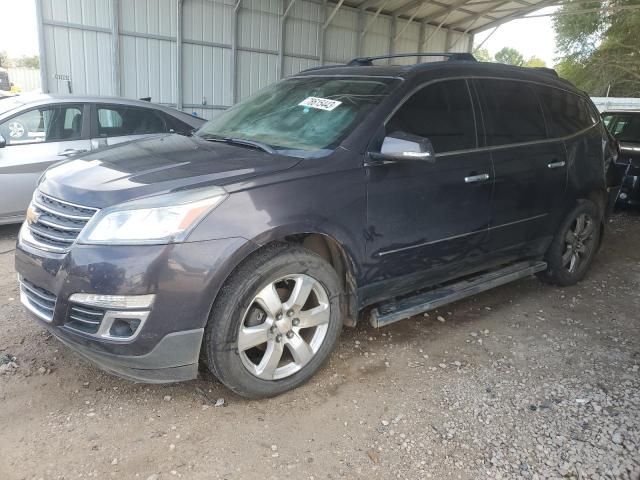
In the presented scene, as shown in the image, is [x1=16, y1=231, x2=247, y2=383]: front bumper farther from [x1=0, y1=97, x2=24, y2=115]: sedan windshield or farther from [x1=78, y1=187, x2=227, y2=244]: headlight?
[x1=0, y1=97, x2=24, y2=115]: sedan windshield

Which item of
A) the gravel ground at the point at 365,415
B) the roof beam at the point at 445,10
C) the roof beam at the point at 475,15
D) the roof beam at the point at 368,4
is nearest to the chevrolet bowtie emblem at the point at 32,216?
the gravel ground at the point at 365,415

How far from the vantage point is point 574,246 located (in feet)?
14.7

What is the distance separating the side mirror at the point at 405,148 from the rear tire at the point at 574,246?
2170mm

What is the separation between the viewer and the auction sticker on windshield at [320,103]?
312 cm

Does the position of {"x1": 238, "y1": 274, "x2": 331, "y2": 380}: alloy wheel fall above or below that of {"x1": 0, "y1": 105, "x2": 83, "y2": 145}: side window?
below

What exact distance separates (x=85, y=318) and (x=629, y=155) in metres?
8.35

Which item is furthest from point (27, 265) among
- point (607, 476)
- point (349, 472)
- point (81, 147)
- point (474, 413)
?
point (81, 147)

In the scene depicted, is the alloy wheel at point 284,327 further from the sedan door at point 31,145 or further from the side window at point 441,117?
the sedan door at point 31,145

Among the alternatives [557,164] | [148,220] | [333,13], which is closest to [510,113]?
[557,164]

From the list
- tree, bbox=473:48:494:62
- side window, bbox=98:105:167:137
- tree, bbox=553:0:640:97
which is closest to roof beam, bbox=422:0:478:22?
A: tree, bbox=473:48:494:62

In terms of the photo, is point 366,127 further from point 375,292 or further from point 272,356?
point 272,356

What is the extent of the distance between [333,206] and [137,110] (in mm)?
4155

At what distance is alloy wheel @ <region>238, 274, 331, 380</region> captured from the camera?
253cm

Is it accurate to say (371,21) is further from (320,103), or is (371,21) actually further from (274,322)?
(274,322)
